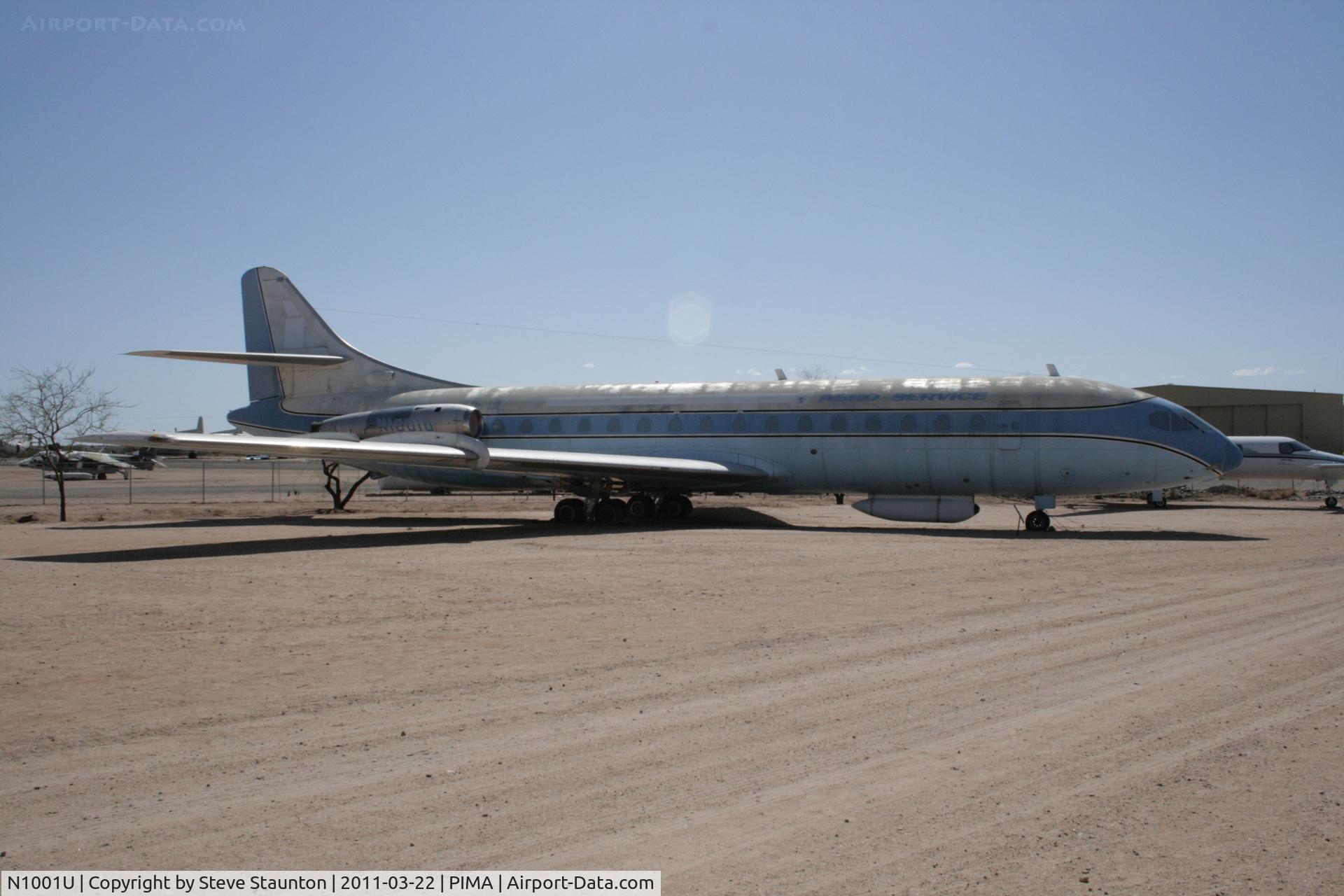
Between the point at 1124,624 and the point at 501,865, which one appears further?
the point at 1124,624

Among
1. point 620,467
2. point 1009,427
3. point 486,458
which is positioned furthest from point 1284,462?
point 486,458

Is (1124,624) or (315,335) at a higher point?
(315,335)

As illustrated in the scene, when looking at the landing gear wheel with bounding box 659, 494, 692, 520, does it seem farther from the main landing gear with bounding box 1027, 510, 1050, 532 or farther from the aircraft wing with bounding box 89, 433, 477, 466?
the main landing gear with bounding box 1027, 510, 1050, 532

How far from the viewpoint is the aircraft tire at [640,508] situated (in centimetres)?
2753

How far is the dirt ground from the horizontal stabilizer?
11248 mm

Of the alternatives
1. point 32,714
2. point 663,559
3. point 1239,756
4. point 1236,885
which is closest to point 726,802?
point 1236,885

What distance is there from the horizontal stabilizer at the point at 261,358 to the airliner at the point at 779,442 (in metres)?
0.06

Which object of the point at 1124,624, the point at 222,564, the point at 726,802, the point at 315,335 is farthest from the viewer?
the point at 315,335

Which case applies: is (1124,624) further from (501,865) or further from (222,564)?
(222,564)

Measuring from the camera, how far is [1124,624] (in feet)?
35.7

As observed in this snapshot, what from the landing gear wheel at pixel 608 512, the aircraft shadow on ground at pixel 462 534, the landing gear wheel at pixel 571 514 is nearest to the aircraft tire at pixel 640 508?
the landing gear wheel at pixel 608 512

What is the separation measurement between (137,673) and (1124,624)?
9715mm

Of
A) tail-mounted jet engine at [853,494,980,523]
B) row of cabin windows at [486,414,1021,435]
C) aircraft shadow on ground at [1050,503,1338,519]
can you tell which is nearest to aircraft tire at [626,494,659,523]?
row of cabin windows at [486,414,1021,435]

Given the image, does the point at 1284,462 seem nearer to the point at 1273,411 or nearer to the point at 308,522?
the point at 1273,411
